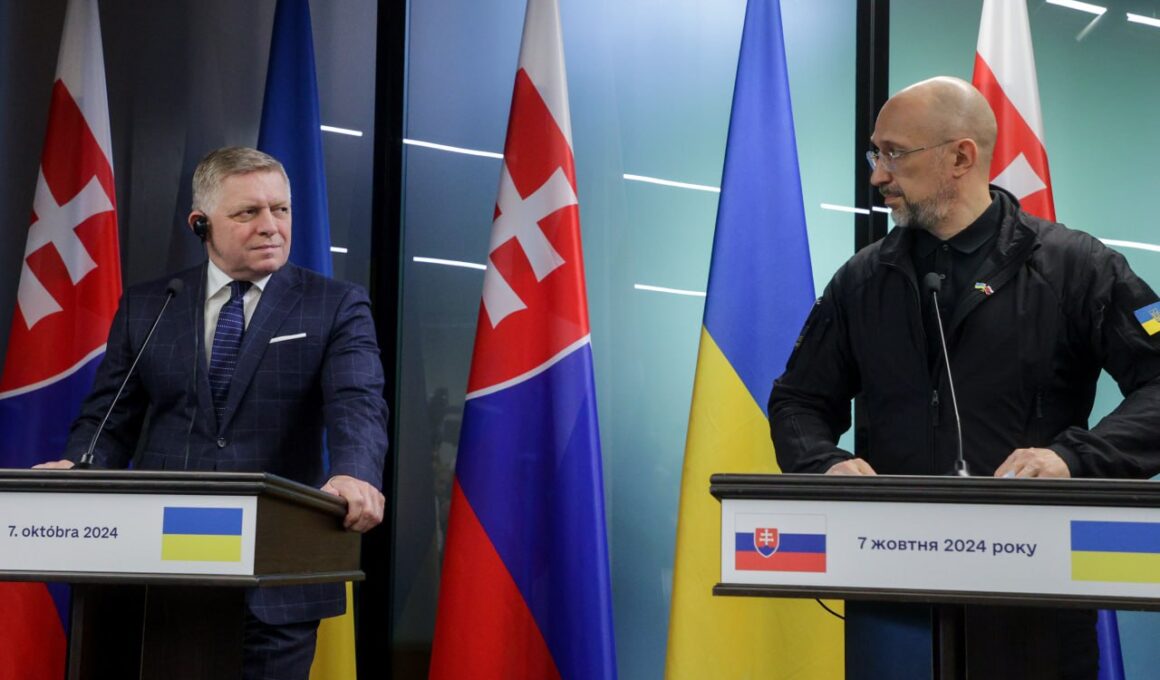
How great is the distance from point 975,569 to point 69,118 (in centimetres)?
312

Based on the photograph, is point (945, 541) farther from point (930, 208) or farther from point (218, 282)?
point (218, 282)

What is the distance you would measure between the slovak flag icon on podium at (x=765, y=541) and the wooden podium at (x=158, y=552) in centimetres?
66

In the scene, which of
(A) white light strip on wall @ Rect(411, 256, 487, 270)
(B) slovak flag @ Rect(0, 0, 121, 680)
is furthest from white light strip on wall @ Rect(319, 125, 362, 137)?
(B) slovak flag @ Rect(0, 0, 121, 680)

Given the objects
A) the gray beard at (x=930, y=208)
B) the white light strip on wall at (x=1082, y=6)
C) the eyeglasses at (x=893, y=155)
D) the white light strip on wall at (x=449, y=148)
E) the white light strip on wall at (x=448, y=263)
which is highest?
the white light strip on wall at (x=1082, y=6)

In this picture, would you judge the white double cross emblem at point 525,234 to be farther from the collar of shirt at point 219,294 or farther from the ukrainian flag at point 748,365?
the collar of shirt at point 219,294

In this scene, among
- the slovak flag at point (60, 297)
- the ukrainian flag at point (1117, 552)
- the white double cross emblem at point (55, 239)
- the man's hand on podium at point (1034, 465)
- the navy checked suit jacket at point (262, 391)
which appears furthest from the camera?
the white double cross emblem at point (55, 239)

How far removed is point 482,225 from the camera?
4375 millimetres

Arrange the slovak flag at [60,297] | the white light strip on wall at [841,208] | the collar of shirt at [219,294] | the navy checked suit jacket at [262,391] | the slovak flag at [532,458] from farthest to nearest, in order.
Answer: the white light strip on wall at [841,208] → the slovak flag at [60,297] → the slovak flag at [532,458] → the collar of shirt at [219,294] → the navy checked suit jacket at [262,391]

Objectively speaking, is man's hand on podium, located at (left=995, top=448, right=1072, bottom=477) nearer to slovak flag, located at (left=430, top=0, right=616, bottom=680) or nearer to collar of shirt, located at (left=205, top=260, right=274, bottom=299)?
collar of shirt, located at (left=205, top=260, right=274, bottom=299)

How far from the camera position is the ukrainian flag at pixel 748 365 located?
11.3ft

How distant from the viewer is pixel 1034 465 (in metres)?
2.03

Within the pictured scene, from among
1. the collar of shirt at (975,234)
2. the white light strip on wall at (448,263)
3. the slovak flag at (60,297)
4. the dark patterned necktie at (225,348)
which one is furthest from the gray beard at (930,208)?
the slovak flag at (60,297)

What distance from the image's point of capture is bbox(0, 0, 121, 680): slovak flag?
3.69 m

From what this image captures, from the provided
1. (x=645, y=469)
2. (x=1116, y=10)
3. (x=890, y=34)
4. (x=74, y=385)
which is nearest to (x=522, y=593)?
(x=645, y=469)
